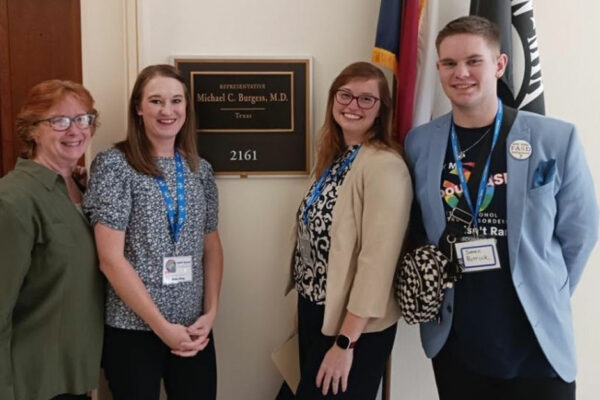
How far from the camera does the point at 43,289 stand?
1455 mm

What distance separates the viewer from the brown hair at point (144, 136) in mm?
1622

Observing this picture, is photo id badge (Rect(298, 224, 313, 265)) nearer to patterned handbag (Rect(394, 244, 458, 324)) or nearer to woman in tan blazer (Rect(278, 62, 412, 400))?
woman in tan blazer (Rect(278, 62, 412, 400))

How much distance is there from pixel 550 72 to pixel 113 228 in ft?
5.83

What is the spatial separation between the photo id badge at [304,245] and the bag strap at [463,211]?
450mm

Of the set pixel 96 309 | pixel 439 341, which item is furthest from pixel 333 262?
pixel 96 309

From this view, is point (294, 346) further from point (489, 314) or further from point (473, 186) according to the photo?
point (473, 186)

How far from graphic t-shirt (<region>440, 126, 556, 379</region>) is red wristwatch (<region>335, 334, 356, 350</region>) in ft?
1.05

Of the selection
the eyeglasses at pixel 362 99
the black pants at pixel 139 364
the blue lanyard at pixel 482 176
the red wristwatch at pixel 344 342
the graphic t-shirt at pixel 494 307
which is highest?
the eyeglasses at pixel 362 99

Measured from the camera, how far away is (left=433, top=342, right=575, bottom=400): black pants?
1.38 meters

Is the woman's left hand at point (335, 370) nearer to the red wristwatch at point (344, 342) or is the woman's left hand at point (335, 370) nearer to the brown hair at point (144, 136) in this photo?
the red wristwatch at point (344, 342)

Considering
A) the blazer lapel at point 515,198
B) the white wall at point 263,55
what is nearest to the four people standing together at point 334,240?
the blazer lapel at point 515,198

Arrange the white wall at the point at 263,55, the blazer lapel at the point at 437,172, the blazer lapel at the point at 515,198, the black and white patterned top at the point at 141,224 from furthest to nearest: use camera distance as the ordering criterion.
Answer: the white wall at the point at 263,55 < the black and white patterned top at the point at 141,224 < the blazer lapel at the point at 437,172 < the blazer lapel at the point at 515,198

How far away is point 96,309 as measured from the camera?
5.21 feet

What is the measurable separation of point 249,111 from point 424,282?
3.35 feet
